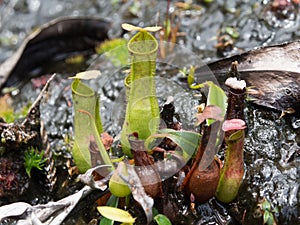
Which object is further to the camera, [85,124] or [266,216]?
[85,124]

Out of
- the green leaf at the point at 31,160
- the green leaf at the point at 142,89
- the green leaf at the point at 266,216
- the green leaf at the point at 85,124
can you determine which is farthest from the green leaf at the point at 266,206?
the green leaf at the point at 31,160

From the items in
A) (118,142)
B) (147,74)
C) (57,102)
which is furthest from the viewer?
(57,102)

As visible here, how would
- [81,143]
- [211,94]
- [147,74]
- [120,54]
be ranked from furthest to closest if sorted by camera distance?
1. [120,54]
2. [81,143]
3. [147,74]
4. [211,94]

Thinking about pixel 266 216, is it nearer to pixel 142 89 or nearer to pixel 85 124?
pixel 142 89

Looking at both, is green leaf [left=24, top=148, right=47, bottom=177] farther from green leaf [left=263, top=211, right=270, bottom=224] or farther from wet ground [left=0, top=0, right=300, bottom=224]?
green leaf [left=263, top=211, right=270, bottom=224]

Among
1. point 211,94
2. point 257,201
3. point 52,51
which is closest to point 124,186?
point 211,94

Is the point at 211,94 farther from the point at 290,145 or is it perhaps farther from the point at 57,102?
the point at 57,102

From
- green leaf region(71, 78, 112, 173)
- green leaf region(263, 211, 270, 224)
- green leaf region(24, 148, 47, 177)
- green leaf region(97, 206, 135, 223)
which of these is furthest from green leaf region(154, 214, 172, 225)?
green leaf region(24, 148, 47, 177)

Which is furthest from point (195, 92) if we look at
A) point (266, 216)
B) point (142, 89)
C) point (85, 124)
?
point (266, 216)
